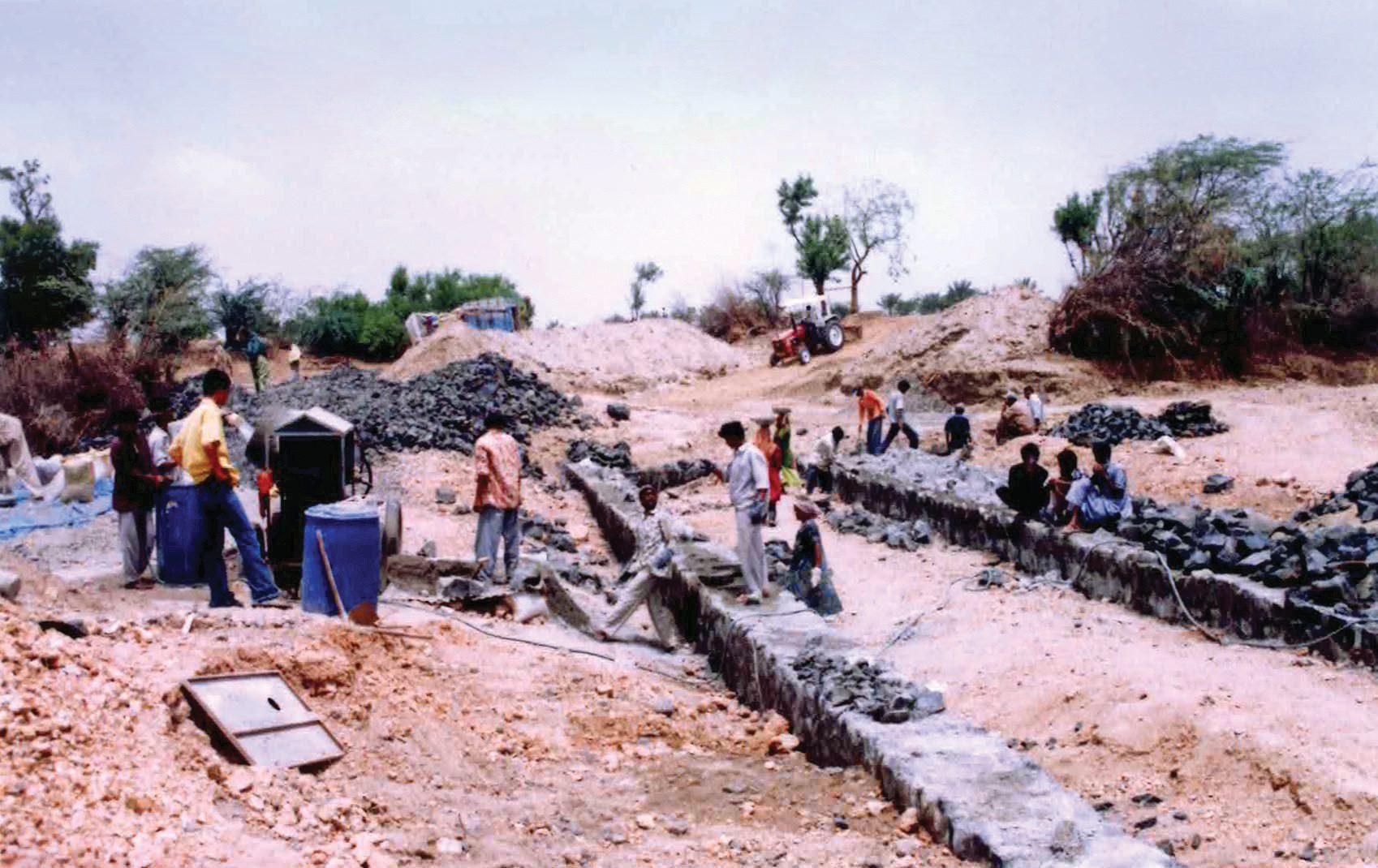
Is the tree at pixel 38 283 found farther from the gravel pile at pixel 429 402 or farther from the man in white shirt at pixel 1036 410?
the man in white shirt at pixel 1036 410

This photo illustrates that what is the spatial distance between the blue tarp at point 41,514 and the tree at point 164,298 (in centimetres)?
1827

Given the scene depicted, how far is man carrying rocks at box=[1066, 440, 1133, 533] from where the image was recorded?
10.3 meters

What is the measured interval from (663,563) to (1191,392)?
20789 millimetres

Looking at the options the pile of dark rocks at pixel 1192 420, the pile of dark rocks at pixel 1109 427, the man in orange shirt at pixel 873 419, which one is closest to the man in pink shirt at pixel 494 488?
the man in orange shirt at pixel 873 419

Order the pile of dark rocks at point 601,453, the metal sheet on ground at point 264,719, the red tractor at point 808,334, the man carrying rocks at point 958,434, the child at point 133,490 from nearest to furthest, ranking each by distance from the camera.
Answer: the metal sheet on ground at point 264,719 < the child at point 133,490 < the pile of dark rocks at point 601,453 < the man carrying rocks at point 958,434 < the red tractor at point 808,334

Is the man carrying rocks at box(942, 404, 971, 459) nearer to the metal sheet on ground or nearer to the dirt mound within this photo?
the dirt mound

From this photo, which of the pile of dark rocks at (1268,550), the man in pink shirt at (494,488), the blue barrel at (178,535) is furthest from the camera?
the man in pink shirt at (494,488)

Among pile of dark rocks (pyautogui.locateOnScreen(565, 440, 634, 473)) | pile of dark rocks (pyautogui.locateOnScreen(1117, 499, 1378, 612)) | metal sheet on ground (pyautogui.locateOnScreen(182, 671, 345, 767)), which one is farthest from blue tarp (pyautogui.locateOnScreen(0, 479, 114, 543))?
pile of dark rocks (pyautogui.locateOnScreen(1117, 499, 1378, 612))

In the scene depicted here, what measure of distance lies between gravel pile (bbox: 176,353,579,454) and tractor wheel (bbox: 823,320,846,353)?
13.6 metres

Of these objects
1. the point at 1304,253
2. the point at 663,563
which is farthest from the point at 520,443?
the point at 1304,253

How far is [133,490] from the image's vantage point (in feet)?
26.4

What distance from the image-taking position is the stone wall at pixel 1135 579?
7.13 metres

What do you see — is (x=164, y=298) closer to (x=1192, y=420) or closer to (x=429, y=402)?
(x=429, y=402)

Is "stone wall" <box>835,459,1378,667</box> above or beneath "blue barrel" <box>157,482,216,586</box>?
beneath
